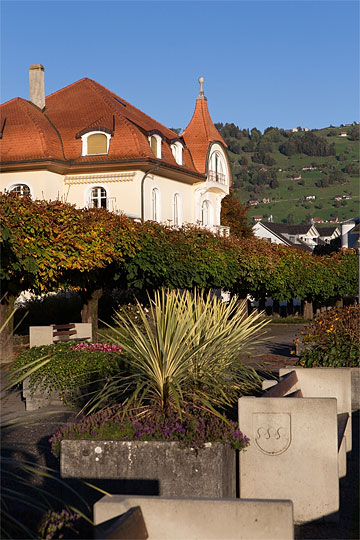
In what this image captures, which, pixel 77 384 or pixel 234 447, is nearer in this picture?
pixel 234 447

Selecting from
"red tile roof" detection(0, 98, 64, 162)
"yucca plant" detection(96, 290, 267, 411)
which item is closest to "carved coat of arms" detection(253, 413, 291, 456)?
"yucca plant" detection(96, 290, 267, 411)

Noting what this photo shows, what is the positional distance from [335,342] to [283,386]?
5.44 meters

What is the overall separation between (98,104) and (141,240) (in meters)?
18.1

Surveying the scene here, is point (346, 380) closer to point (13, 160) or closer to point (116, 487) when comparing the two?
point (116, 487)

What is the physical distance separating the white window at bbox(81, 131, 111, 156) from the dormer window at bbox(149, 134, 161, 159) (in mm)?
2551

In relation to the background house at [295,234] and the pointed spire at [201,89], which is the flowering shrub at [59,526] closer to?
the pointed spire at [201,89]

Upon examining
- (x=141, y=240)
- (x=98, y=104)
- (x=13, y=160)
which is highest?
(x=98, y=104)

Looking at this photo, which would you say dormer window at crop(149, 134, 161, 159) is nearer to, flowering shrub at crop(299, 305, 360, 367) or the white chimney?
the white chimney

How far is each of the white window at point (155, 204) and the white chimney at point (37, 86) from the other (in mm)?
7635

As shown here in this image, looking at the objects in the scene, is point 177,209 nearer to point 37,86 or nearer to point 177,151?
point 177,151

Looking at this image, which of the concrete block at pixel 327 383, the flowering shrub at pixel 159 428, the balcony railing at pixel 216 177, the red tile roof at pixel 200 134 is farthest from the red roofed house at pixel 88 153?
the flowering shrub at pixel 159 428

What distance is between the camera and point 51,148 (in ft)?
124

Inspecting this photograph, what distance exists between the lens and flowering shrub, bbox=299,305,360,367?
1275 centimetres

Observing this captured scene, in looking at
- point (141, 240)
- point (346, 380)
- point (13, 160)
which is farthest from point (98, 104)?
point (346, 380)
